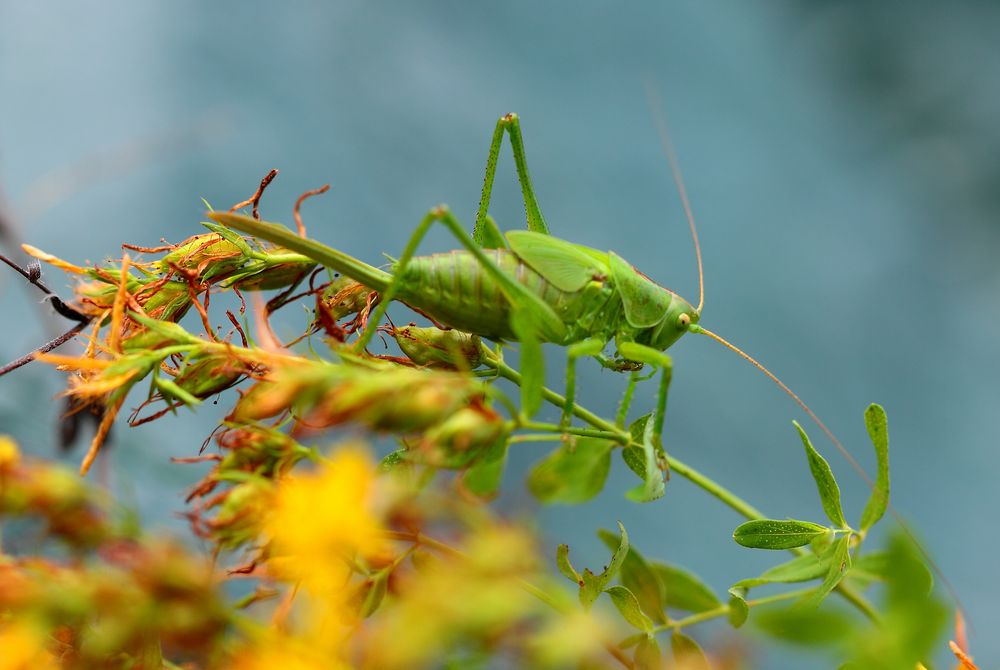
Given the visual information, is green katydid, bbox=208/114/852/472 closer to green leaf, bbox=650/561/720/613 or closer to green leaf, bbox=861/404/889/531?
green leaf, bbox=861/404/889/531

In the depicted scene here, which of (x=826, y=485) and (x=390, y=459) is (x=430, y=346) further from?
(x=826, y=485)

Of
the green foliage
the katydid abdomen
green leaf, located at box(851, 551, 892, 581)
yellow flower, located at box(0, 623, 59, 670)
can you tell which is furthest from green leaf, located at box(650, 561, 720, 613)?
yellow flower, located at box(0, 623, 59, 670)

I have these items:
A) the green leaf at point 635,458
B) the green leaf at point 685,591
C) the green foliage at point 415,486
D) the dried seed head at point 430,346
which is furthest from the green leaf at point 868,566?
the dried seed head at point 430,346

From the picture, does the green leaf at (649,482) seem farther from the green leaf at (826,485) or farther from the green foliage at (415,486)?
the green leaf at (826,485)

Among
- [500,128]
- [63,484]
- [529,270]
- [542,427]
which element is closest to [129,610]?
[63,484]

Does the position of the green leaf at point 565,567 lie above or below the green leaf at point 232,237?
below

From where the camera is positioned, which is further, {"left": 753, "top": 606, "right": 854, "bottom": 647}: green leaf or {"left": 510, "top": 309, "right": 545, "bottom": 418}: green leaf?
{"left": 510, "top": 309, "right": 545, "bottom": 418}: green leaf

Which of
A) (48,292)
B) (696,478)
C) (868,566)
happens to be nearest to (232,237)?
(48,292)

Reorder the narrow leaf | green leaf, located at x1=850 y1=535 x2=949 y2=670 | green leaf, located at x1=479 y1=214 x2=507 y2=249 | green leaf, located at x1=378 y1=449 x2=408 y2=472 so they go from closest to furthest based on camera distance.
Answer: green leaf, located at x1=850 y1=535 x2=949 y2=670 < the narrow leaf < green leaf, located at x1=378 y1=449 x2=408 y2=472 < green leaf, located at x1=479 y1=214 x2=507 y2=249
